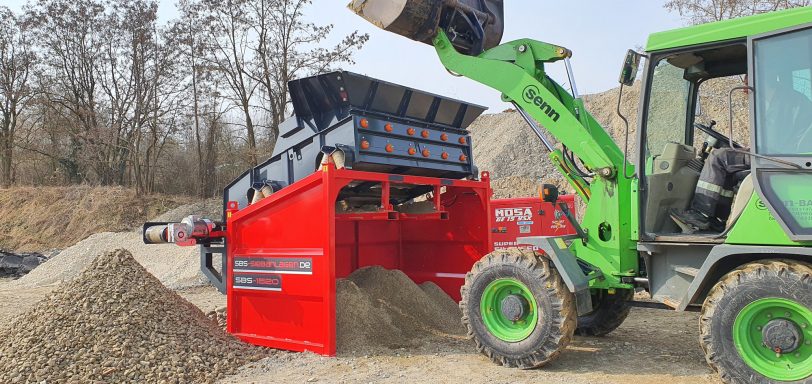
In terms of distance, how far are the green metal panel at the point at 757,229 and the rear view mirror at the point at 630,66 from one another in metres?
1.24

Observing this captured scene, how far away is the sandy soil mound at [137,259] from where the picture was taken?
13.2m

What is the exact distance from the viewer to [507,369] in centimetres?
503

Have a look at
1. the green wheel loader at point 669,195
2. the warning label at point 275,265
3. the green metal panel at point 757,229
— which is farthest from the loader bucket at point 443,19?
the green metal panel at point 757,229

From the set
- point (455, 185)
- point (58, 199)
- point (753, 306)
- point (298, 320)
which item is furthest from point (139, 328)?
point (58, 199)

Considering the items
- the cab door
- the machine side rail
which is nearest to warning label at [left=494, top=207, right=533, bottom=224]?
the machine side rail

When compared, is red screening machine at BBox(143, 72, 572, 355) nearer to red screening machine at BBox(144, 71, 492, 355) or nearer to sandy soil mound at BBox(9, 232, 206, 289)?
red screening machine at BBox(144, 71, 492, 355)

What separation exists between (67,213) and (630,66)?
24.9 metres

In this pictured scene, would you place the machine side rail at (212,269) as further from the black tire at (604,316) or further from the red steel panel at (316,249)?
the black tire at (604,316)

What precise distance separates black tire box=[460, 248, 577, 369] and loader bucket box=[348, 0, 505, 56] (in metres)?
2.20

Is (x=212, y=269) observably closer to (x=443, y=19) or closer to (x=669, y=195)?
(x=443, y=19)

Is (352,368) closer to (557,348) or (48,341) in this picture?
(557,348)

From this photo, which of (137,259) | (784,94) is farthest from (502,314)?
(137,259)

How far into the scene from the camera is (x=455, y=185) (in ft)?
23.1

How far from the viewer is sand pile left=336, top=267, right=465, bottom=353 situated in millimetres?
6117
